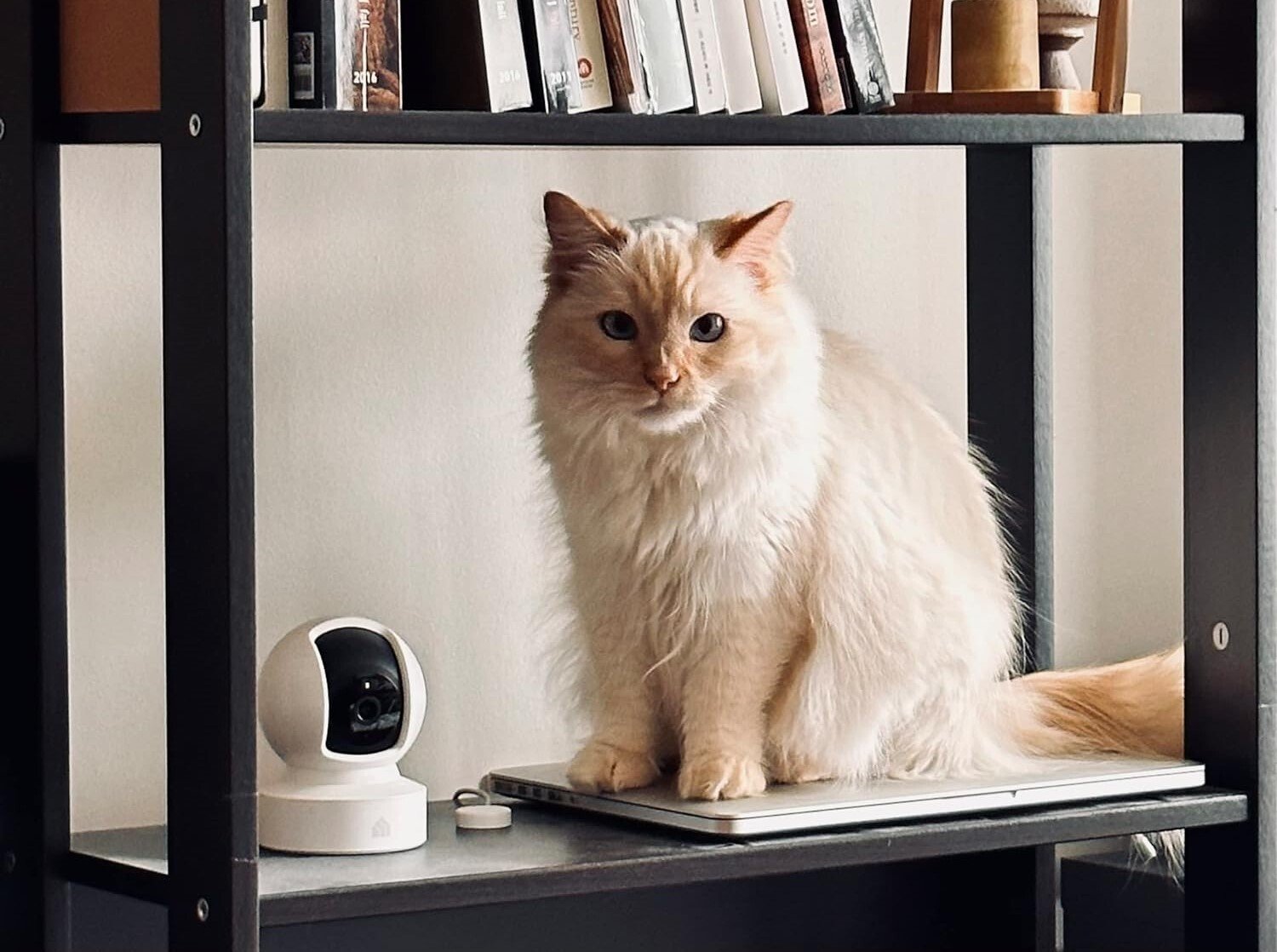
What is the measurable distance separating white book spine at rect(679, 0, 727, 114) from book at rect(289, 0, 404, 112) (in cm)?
23

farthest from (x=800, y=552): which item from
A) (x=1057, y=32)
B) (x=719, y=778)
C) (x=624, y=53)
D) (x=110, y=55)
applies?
(x=110, y=55)

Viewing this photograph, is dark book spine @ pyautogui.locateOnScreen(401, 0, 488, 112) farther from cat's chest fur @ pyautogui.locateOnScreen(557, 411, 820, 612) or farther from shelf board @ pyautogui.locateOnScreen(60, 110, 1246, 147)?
cat's chest fur @ pyautogui.locateOnScreen(557, 411, 820, 612)

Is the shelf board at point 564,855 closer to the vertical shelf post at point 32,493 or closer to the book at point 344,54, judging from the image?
the vertical shelf post at point 32,493

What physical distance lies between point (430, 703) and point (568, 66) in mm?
612

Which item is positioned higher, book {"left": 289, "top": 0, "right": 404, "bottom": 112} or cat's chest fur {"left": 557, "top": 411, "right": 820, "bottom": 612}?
book {"left": 289, "top": 0, "right": 404, "bottom": 112}

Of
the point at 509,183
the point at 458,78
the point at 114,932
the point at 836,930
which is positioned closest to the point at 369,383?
the point at 509,183

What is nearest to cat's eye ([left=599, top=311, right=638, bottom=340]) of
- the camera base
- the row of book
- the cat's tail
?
the row of book

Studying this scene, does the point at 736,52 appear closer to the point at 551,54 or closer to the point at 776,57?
the point at 776,57

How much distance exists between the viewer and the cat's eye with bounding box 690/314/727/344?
1474 millimetres

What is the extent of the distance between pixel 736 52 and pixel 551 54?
167 mm

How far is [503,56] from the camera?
4.48 ft

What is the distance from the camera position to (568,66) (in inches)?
55.2

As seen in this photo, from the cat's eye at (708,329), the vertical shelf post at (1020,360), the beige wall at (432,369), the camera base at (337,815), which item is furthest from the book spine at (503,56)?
the vertical shelf post at (1020,360)

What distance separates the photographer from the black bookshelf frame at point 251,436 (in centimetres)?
123
